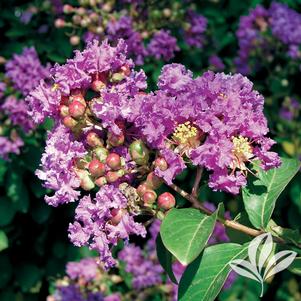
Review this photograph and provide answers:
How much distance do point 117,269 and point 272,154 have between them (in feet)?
4.03

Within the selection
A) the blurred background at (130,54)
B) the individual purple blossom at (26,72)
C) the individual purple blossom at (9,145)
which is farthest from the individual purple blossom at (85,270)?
the individual purple blossom at (26,72)

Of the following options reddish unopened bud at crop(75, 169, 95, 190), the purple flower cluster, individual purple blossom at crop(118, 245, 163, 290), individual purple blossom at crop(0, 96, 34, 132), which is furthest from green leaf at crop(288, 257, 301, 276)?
the purple flower cluster

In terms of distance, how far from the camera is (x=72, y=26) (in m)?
2.40

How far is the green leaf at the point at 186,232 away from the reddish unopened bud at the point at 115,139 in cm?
Result: 15

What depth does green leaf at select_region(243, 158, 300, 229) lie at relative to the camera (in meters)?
1.25

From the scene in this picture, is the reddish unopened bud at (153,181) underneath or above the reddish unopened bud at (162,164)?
underneath

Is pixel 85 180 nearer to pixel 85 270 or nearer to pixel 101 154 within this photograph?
pixel 101 154

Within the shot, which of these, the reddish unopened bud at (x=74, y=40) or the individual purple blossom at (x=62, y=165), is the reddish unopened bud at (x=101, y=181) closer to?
the individual purple blossom at (x=62, y=165)

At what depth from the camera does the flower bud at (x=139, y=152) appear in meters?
1.17

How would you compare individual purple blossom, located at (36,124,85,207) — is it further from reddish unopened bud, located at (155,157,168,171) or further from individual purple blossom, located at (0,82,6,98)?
individual purple blossom, located at (0,82,6,98)

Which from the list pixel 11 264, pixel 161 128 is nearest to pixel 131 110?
pixel 161 128

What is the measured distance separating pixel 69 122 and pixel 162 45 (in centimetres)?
128

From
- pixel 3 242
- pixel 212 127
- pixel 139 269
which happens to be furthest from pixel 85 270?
pixel 212 127

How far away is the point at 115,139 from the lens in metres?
1.19
